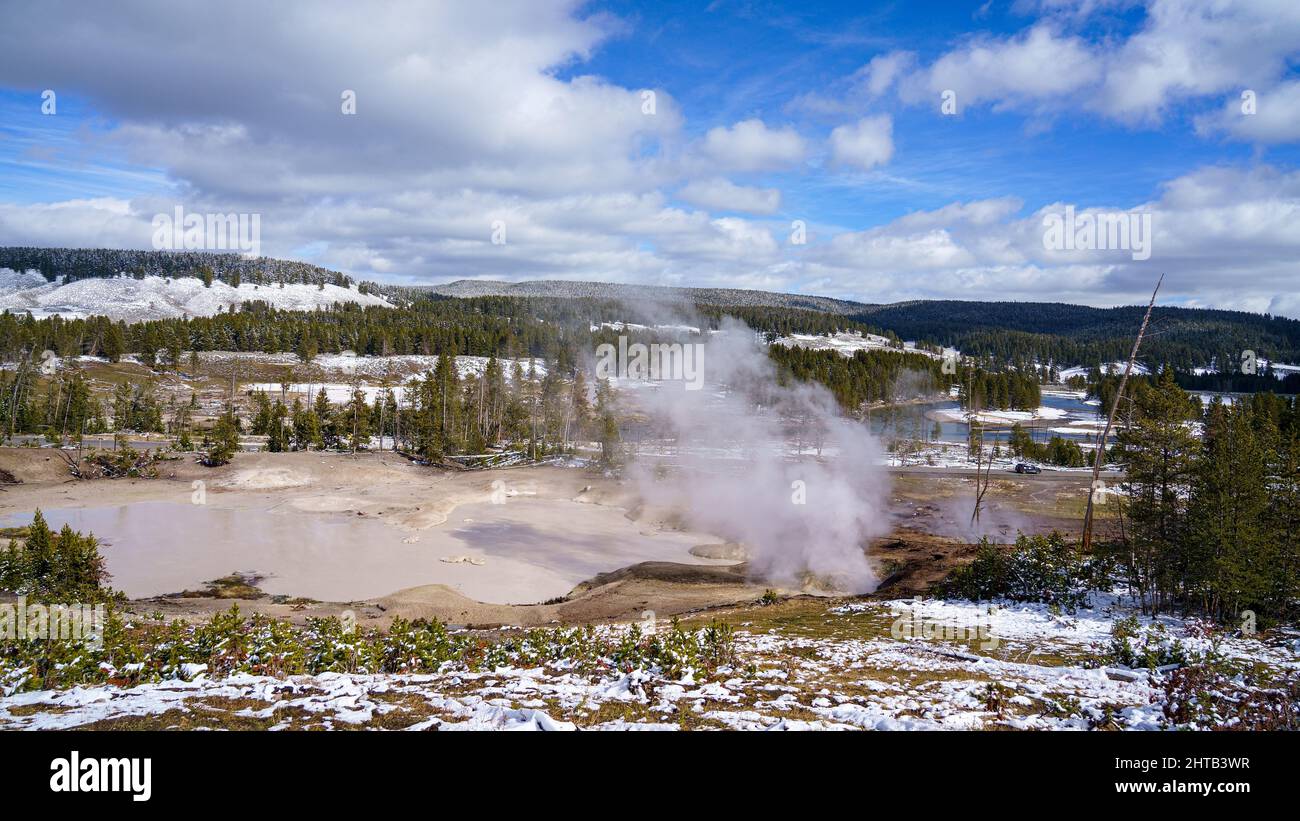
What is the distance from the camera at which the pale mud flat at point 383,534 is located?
26.8 m

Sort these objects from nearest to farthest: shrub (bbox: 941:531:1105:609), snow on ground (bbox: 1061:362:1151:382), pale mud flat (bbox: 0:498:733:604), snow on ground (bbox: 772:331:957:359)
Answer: shrub (bbox: 941:531:1105:609) → pale mud flat (bbox: 0:498:733:604) → snow on ground (bbox: 772:331:957:359) → snow on ground (bbox: 1061:362:1151:382)

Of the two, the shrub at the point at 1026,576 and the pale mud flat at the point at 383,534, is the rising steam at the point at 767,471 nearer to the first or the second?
the pale mud flat at the point at 383,534

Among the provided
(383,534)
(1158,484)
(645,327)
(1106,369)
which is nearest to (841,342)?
(1106,369)

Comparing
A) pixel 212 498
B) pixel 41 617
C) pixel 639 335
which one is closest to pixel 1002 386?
pixel 639 335

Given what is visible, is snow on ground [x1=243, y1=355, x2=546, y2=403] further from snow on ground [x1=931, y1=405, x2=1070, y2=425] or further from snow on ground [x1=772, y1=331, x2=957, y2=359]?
snow on ground [x1=931, y1=405, x2=1070, y2=425]

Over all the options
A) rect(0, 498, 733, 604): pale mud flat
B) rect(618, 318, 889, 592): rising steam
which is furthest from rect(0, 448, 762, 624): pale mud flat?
rect(618, 318, 889, 592): rising steam

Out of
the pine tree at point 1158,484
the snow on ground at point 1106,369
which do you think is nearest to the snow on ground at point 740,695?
the pine tree at point 1158,484

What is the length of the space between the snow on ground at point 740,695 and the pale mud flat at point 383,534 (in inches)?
451

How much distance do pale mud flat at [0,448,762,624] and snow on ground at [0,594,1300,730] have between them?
11.5 meters

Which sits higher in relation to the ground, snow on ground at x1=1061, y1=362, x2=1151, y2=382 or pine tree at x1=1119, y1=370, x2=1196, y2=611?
snow on ground at x1=1061, y1=362, x2=1151, y2=382

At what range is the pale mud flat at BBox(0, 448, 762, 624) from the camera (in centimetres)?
2675

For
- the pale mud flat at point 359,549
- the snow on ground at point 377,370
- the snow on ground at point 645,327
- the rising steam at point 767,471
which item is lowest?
the pale mud flat at point 359,549

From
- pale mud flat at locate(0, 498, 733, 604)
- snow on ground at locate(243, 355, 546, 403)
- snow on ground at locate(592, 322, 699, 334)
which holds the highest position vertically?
snow on ground at locate(592, 322, 699, 334)

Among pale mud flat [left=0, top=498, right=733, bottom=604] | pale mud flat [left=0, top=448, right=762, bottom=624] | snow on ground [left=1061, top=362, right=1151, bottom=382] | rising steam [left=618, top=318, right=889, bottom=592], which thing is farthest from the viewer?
snow on ground [left=1061, top=362, right=1151, bottom=382]
